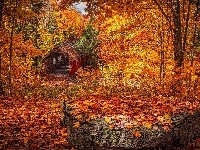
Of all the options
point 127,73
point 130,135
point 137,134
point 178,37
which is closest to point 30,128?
point 130,135

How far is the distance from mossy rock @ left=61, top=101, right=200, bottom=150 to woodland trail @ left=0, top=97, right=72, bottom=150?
84 centimetres

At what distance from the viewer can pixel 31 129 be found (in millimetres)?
9609

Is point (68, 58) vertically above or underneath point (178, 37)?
underneath

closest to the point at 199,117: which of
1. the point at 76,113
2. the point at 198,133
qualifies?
the point at 198,133

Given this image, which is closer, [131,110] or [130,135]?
[130,135]

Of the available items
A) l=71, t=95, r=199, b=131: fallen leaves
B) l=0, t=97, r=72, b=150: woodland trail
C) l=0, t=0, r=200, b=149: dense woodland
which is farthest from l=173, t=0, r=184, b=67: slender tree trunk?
l=0, t=97, r=72, b=150: woodland trail

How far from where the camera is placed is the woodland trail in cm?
834

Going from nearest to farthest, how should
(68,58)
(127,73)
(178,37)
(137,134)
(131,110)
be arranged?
(137,134) < (131,110) < (178,37) < (127,73) < (68,58)

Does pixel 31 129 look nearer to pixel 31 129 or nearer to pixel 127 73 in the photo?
pixel 31 129

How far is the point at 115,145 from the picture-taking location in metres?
7.03

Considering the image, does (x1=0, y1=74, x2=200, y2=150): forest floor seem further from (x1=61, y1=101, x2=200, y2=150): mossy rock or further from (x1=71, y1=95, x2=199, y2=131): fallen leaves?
(x1=71, y1=95, x2=199, y2=131): fallen leaves

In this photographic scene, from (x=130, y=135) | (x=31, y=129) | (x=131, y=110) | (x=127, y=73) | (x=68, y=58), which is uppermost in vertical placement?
(x=68, y=58)

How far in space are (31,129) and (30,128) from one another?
106 mm

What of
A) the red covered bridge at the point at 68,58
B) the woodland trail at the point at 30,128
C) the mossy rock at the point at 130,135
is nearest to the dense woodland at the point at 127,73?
the woodland trail at the point at 30,128
